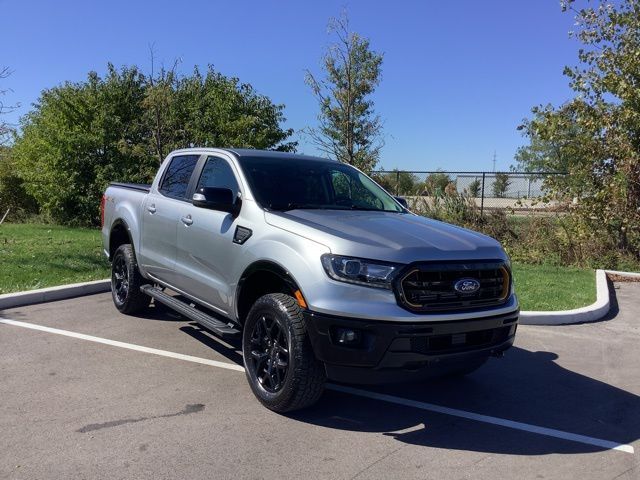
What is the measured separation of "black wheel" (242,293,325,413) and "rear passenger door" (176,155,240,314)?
20.5 inches

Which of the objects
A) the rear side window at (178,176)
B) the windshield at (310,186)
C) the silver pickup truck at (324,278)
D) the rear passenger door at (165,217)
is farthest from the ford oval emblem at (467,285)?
the rear side window at (178,176)

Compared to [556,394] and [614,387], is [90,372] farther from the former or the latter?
[614,387]

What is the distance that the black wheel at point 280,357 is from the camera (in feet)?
12.7

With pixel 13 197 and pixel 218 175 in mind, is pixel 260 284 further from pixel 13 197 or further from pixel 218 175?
pixel 13 197

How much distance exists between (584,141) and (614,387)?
8893 millimetres

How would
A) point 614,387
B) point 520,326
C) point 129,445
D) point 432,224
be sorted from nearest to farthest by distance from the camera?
point 129,445 → point 432,224 → point 614,387 → point 520,326

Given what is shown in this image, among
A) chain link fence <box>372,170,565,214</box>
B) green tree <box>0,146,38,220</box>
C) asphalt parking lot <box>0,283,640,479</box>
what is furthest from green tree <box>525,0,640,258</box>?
green tree <box>0,146,38,220</box>

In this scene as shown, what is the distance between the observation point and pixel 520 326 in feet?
23.5

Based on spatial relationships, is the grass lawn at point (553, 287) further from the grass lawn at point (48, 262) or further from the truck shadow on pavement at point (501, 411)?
the grass lawn at point (48, 262)

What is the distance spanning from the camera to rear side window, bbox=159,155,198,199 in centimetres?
588

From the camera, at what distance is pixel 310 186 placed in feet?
17.1

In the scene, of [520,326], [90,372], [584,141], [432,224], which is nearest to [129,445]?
[90,372]

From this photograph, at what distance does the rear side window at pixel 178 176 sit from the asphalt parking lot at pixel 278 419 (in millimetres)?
1585

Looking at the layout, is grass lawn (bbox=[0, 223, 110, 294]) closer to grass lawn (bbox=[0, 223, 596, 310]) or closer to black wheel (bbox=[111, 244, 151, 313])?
grass lawn (bbox=[0, 223, 596, 310])
